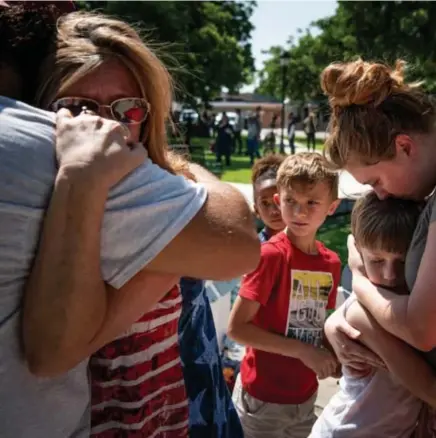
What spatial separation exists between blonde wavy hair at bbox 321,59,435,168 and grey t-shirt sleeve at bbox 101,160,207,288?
0.81 m

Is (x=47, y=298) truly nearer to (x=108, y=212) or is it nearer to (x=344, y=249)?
(x=108, y=212)

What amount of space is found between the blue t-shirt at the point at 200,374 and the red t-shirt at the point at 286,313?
74 cm

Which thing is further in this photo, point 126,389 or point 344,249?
point 344,249

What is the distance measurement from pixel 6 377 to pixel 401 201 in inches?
47.2

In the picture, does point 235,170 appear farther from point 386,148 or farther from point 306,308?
point 386,148

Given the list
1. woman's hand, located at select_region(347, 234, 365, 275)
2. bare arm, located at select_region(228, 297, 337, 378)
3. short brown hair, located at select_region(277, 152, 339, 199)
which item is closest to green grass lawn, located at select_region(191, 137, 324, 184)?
short brown hair, located at select_region(277, 152, 339, 199)

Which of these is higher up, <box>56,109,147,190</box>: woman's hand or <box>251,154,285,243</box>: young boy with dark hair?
<box>56,109,147,190</box>: woman's hand

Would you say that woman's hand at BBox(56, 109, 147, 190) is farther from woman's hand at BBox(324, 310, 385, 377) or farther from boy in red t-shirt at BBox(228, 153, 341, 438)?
boy in red t-shirt at BBox(228, 153, 341, 438)

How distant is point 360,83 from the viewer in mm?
1776

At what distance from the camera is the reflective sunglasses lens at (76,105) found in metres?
1.37

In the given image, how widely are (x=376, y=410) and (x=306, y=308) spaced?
33.6 inches

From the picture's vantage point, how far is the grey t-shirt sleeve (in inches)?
43.9

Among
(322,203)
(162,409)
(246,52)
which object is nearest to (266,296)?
(322,203)

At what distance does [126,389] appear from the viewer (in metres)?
1.42
